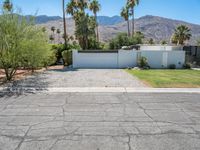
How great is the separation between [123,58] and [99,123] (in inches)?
932

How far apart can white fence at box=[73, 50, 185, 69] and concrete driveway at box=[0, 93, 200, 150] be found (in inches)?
747

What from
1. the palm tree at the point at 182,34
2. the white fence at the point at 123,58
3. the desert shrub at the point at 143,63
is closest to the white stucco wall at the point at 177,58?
the white fence at the point at 123,58

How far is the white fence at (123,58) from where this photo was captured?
102ft

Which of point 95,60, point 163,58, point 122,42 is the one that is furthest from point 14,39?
point 122,42

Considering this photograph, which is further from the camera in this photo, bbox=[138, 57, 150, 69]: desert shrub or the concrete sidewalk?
bbox=[138, 57, 150, 69]: desert shrub

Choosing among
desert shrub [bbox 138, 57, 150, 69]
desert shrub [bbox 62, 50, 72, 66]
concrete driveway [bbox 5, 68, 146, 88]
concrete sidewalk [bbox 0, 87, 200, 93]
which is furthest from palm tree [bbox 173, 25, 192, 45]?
concrete sidewalk [bbox 0, 87, 200, 93]

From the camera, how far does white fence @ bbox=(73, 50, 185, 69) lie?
31.0 metres

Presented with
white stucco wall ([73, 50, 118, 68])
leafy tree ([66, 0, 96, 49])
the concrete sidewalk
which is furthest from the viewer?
leafy tree ([66, 0, 96, 49])

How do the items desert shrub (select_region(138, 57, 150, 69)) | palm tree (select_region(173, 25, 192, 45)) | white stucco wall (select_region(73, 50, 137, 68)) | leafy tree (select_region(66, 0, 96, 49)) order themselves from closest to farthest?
desert shrub (select_region(138, 57, 150, 69)) → white stucco wall (select_region(73, 50, 137, 68)) → leafy tree (select_region(66, 0, 96, 49)) → palm tree (select_region(173, 25, 192, 45))

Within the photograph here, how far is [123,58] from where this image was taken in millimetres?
31312

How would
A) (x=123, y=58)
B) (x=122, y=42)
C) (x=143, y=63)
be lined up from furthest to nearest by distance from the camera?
1. (x=122, y=42)
2. (x=123, y=58)
3. (x=143, y=63)

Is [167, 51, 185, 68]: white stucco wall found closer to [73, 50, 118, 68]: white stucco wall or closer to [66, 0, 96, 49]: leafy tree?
[73, 50, 118, 68]: white stucco wall

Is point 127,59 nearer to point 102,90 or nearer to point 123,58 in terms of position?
point 123,58

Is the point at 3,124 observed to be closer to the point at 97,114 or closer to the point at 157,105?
the point at 97,114
